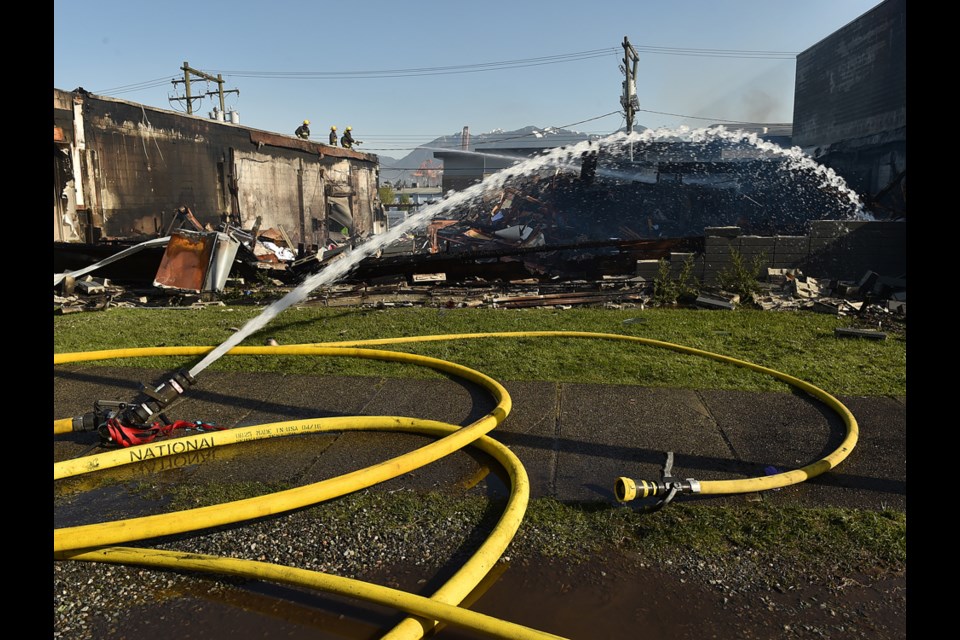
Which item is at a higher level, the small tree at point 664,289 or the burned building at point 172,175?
the burned building at point 172,175

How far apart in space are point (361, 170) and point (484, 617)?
33.2 metres

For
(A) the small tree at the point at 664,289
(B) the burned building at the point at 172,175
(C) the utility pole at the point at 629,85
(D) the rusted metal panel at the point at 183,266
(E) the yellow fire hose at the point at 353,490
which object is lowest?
(E) the yellow fire hose at the point at 353,490

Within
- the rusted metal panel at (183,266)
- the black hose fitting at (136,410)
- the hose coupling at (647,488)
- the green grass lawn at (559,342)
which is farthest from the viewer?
the rusted metal panel at (183,266)

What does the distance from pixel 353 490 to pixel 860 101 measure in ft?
112

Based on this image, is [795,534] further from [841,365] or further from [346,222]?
[346,222]

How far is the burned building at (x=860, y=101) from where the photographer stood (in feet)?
69.1

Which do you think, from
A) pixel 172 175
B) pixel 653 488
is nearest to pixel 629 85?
pixel 172 175

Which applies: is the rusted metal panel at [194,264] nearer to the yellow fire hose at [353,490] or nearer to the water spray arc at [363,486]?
the water spray arc at [363,486]

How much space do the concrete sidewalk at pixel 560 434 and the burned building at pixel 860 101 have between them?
15297 millimetres

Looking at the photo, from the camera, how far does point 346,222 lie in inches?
1211

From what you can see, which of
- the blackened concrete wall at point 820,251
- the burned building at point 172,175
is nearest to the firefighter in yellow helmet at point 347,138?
the burned building at point 172,175

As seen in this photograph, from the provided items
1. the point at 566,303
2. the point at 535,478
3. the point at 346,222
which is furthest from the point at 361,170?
the point at 535,478

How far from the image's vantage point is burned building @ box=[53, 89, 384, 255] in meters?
17.1

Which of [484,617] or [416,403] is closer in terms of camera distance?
[484,617]
